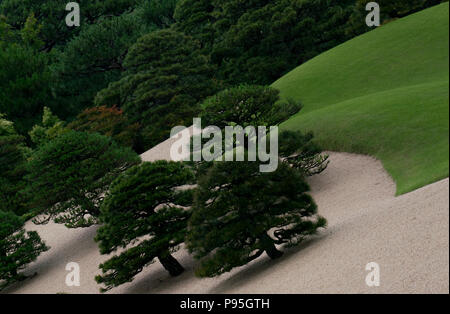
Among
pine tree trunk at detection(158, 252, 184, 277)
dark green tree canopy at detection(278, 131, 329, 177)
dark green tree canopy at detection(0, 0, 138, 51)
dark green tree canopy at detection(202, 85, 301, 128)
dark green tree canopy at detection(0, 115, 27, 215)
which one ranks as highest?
dark green tree canopy at detection(0, 0, 138, 51)

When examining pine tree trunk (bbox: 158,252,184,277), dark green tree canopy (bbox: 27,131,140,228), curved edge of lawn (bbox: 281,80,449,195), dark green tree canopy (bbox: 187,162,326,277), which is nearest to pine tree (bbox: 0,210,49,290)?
dark green tree canopy (bbox: 27,131,140,228)

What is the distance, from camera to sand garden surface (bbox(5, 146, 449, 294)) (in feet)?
29.1

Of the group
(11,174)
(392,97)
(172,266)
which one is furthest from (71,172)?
(392,97)

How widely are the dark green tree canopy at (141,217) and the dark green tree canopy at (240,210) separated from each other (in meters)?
3.03

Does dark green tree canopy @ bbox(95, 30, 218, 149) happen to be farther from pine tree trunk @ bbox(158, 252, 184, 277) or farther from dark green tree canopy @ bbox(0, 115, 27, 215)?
pine tree trunk @ bbox(158, 252, 184, 277)

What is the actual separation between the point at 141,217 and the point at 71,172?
6.64 m

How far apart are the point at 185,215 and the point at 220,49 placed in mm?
25397

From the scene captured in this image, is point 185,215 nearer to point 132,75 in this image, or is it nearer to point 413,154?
point 413,154

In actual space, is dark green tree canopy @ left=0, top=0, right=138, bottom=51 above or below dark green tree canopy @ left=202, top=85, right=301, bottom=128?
above

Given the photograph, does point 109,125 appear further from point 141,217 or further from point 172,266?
point 172,266

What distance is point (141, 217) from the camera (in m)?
16.2

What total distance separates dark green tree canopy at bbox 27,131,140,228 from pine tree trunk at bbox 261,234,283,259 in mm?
10489

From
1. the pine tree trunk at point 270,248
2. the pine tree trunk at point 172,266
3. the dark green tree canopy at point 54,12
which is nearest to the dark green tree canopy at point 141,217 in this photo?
the pine tree trunk at point 172,266

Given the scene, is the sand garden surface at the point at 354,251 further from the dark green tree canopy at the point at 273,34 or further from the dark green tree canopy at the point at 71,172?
the dark green tree canopy at the point at 273,34
